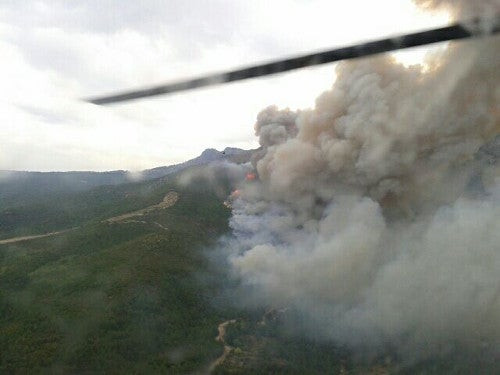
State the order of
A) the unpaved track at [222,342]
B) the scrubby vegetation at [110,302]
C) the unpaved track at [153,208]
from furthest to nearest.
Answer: the unpaved track at [153,208]
the unpaved track at [222,342]
the scrubby vegetation at [110,302]

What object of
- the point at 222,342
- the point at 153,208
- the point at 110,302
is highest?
the point at 153,208

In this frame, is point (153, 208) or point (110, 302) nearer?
point (110, 302)

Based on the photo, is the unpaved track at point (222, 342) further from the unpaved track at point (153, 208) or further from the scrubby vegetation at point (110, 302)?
the unpaved track at point (153, 208)

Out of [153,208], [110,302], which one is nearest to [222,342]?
[110,302]

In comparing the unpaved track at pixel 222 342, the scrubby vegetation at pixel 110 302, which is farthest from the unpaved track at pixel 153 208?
the unpaved track at pixel 222 342

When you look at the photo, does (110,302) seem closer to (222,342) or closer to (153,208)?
(222,342)

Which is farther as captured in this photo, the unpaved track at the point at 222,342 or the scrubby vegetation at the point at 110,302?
the unpaved track at the point at 222,342

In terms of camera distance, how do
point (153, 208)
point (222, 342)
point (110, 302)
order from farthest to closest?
point (153, 208) → point (110, 302) → point (222, 342)

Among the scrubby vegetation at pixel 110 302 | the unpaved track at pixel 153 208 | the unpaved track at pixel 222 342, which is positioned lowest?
the unpaved track at pixel 222 342

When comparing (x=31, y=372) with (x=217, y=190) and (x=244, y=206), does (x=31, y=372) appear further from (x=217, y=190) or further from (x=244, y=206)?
(x=217, y=190)

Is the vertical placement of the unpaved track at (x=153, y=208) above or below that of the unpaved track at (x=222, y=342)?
above

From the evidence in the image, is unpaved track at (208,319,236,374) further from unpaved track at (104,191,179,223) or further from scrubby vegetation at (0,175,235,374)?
unpaved track at (104,191,179,223)

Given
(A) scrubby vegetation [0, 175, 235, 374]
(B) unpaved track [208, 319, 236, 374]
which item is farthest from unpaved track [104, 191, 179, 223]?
(B) unpaved track [208, 319, 236, 374]

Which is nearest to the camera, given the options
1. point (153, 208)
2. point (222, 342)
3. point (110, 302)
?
point (222, 342)
